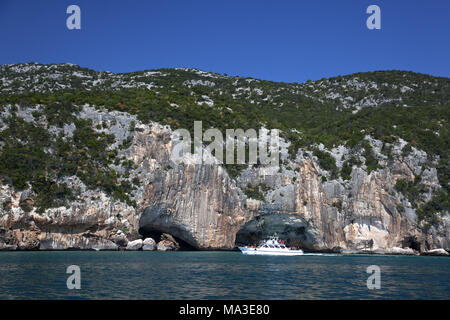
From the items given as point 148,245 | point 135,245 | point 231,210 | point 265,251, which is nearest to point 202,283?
point 265,251

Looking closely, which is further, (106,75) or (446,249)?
(106,75)

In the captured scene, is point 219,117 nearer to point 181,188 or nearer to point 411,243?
point 181,188

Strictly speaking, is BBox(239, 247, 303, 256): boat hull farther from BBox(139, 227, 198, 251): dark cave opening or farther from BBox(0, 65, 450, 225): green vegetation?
BBox(139, 227, 198, 251): dark cave opening

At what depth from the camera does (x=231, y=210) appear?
198 ft

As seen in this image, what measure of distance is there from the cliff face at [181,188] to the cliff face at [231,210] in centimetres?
15

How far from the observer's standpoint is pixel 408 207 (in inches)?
2596

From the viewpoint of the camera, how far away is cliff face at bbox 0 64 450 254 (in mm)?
50969

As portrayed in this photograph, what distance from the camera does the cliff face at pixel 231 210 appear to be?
51.7m

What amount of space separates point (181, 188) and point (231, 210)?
318 inches
